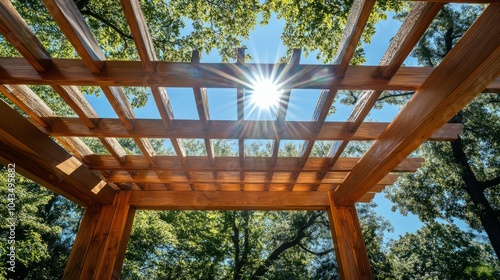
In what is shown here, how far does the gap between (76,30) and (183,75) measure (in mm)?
516

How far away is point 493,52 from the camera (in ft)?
3.33

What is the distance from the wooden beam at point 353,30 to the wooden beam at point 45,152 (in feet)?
7.04

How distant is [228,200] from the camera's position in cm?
293

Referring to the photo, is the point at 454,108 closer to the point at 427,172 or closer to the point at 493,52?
the point at 493,52

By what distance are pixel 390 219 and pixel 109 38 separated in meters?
15.4

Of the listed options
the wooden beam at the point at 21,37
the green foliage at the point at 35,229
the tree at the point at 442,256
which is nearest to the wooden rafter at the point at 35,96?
the wooden beam at the point at 21,37

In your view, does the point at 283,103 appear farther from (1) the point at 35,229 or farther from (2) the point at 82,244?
(1) the point at 35,229

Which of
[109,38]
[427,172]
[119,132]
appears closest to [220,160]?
[119,132]

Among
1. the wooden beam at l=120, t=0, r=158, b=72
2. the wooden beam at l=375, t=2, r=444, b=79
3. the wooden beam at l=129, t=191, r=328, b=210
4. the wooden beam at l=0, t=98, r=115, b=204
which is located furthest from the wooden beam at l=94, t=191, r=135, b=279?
the wooden beam at l=375, t=2, r=444, b=79

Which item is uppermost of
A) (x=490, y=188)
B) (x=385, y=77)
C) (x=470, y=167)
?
(x=470, y=167)

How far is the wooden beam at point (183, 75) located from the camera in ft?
4.25

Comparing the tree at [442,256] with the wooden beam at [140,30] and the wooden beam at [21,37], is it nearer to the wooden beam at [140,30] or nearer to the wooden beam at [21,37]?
the wooden beam at [140,30]

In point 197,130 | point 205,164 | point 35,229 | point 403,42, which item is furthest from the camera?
point 35,229

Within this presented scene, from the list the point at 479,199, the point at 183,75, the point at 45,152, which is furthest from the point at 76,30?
the point at 479,199
